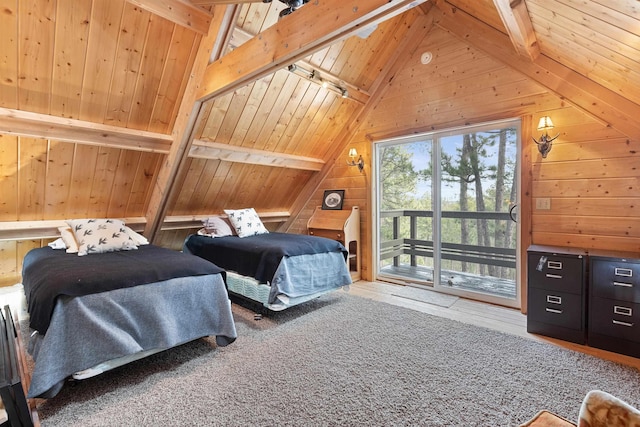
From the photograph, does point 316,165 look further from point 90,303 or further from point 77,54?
point 90,303

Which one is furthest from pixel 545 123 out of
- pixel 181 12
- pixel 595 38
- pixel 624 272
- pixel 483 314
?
pixel 181 12

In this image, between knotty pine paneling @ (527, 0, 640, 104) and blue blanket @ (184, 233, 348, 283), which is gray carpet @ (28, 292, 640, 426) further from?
knotty pine paneling @ (527, 0, 640, 104)

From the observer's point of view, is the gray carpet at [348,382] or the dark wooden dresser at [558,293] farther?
the dark wooden dresser at [558,293]

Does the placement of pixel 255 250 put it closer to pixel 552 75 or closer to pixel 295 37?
pixel 295 37

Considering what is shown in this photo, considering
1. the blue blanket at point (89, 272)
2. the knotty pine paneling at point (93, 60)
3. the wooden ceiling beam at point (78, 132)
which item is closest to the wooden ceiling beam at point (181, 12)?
the knotty pine paneling at point (93, 60)

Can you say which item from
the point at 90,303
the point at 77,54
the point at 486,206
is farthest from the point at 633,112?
the point at 77,54

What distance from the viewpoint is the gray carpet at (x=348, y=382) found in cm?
169

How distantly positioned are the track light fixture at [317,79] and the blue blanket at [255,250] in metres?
1.77

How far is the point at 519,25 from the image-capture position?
8.20 ft

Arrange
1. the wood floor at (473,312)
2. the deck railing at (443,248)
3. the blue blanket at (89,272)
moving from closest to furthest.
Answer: the blue blanket at (89,272), the wood floor at (473,312), the deck railing at (443,248)

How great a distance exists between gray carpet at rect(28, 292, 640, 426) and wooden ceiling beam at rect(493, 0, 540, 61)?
2.46 m

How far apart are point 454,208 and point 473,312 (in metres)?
1.20

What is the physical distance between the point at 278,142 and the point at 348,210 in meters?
1.33

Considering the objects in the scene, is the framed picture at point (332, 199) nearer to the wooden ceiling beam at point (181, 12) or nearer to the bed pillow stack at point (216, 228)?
the bed pillow stack at point (216, 228)
